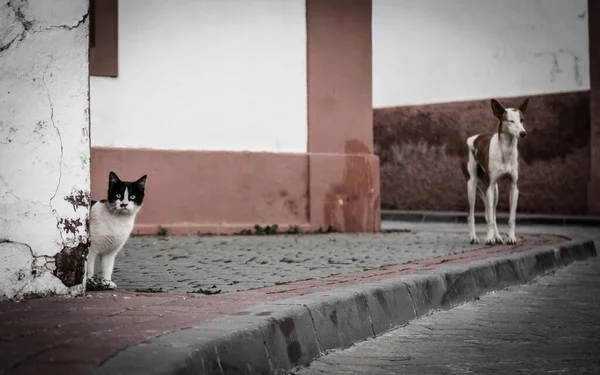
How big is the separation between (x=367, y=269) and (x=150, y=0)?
5.09 metres

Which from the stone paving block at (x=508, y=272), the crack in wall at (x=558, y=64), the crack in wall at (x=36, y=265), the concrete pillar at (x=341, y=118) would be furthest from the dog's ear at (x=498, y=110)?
the crack in wall at (x=558, y=64)

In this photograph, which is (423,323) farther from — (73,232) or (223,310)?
(73,232)


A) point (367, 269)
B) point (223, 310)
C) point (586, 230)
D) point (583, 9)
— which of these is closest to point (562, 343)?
point (223, 310)

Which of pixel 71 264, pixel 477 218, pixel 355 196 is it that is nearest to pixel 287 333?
pixel 71 264

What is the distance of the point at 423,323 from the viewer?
5.87 meters

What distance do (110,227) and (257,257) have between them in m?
2.27

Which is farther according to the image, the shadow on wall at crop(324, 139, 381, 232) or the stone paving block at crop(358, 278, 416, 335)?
the shadow on wall at crop(324, 139, 381, 232)

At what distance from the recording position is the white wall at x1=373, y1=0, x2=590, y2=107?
17031 mm

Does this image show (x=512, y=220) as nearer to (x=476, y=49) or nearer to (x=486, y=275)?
(x=486, y=275)

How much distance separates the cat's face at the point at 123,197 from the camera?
20.2ft

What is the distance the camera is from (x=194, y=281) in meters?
6.21

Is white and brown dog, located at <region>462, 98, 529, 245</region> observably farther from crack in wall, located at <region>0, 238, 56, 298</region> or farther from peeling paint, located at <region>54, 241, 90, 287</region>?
crack in wall, located at <region>0, 238, 56, 298</region>

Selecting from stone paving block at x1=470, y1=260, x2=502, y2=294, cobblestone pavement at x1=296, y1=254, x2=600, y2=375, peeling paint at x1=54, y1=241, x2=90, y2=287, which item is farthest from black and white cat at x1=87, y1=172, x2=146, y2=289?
stone paving block at x1=470, y1=260, x2=502, y2=294

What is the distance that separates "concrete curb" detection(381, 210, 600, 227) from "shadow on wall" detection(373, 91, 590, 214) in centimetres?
69
